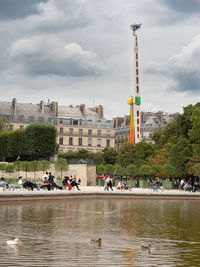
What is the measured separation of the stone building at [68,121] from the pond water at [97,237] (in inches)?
3098

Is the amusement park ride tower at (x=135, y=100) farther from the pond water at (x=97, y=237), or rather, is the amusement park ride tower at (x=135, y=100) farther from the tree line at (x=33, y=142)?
the pond water at (x=97, y=237)

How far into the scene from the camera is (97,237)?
14.2m

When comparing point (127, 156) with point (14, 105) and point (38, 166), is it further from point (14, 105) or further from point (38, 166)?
point (14, 105)

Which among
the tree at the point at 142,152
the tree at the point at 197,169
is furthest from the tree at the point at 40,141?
the tree at the point at 197,169

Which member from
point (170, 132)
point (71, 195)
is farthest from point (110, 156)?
point (71, 195)

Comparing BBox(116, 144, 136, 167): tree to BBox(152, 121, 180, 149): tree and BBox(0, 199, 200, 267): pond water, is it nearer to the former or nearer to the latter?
BBox(152, 121, 180, 149): tree

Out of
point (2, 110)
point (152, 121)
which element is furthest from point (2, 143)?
point (152, 121)

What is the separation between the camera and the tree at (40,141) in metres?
65.6

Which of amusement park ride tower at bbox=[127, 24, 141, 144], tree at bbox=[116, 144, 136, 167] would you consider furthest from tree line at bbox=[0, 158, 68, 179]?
amusement park ride tower at bbox=[127, 24, 141, 144]

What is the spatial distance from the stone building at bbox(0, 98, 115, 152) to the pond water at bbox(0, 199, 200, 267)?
258 feet

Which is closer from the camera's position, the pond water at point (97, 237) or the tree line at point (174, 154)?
the pond water at point (97, 237)

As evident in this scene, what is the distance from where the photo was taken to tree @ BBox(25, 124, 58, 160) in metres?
65.6

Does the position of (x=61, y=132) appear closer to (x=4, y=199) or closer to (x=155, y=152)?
(x=155, y=152)

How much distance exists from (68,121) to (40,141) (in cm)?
3787
